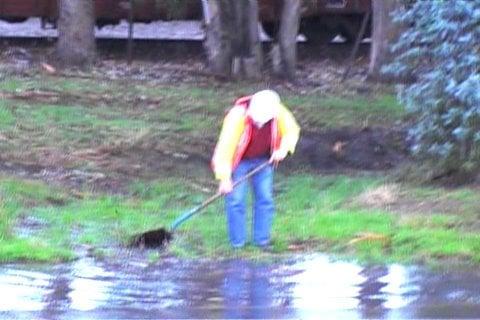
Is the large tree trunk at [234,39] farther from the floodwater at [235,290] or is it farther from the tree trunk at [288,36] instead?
the floodwater at [235,290]

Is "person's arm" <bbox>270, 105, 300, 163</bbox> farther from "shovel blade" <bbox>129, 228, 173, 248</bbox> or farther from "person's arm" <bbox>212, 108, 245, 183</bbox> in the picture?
"shovel blade" <bbox>129, 228, 173, 248</bbox>

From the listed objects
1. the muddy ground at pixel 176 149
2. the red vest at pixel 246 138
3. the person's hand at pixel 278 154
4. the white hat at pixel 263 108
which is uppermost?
the white hat at pixel 263 108

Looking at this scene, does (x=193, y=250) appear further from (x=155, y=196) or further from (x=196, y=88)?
(x=196, y=88)

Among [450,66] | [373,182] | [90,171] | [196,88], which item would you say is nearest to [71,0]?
[196,88]

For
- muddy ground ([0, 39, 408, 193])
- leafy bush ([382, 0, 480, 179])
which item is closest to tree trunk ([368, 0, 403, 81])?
muddy ground ([0, 39, 408, 193])

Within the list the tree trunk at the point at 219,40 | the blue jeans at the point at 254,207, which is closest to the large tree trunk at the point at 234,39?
the tree trunk at the point at 219,40

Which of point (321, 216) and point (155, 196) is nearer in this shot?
point (321, 216)

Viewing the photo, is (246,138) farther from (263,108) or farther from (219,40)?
(219,40)

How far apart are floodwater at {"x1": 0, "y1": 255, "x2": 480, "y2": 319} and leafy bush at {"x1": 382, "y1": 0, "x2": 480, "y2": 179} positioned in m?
2.71

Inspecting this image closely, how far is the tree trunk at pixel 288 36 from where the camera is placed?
24000 mm

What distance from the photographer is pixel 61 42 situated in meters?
23.7

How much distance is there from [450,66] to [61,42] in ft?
39.6

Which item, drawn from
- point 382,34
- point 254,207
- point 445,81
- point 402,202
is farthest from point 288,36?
point 254,207

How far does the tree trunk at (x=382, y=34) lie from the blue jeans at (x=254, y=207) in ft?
38.7
